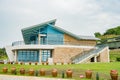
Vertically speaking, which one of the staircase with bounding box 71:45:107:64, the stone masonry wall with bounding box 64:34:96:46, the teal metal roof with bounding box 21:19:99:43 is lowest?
the staircase with bounding box 71:45:107:64

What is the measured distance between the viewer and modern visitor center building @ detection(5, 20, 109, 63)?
154 feet

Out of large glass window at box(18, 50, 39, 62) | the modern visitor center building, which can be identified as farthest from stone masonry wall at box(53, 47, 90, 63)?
large glass window at box(18, 50, 39, 62)

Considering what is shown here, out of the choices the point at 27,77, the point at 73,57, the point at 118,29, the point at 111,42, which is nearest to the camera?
the point at 27,77

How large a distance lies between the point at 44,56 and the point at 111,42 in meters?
29.2

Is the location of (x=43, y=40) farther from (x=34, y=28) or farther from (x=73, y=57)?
(x=73, y=57)

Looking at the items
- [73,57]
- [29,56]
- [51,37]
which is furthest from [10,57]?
[73,57]

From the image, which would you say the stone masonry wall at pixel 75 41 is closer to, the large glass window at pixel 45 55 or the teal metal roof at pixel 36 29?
→ the teal metal roof at pixel 36 29

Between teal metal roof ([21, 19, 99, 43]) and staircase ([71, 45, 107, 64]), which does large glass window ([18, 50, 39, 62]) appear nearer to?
teal metal roof ([21, 19, 99, 43])

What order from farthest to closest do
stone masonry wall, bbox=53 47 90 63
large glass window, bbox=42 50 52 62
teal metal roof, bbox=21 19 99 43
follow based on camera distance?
teal metal roof, bbox=21 19 99 43
large glass window, bbox=42 50 52 62
stone masonry wall, bbox=53 47 90 63

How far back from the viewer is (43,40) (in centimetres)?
5191

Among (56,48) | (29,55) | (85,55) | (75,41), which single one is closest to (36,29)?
(29,55)

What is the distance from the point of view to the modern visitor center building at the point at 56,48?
46969 millimetres

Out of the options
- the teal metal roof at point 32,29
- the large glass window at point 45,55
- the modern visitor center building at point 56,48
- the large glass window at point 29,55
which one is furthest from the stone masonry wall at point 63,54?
the teal metal roof at point 32,29

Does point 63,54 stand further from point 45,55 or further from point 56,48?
point 45,55
